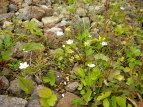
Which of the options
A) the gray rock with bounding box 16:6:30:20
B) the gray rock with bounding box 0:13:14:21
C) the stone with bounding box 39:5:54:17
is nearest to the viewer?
the gray rock with bounding box 0:13:14:21

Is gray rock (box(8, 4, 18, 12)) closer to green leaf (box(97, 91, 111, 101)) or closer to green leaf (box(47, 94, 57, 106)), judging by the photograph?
green leaf (box(47, 94, 57, 106))

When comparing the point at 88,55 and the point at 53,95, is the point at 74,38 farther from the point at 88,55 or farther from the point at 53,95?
the point at 53,95

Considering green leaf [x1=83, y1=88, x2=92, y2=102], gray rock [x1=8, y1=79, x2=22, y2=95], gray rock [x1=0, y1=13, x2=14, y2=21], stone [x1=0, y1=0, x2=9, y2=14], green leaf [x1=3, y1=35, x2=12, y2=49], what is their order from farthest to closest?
stone [x1=0, y1=0, x2=9, y2=14] < gray rock [x1=0, y1=13, x2=14, y2=21] < green leaf [x1=3, y1=35, x2=12, y2=49] < gray rock [x1=8, y1=79, x2=22, y2=95] < green leaf [x1=83, y1=88, x2=92, y2=102]

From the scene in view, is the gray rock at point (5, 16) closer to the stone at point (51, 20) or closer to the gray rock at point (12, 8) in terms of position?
the gray rock at point (12, 8)

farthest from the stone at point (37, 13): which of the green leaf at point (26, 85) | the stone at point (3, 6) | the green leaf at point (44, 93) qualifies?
the green leaf at point (44, 93)

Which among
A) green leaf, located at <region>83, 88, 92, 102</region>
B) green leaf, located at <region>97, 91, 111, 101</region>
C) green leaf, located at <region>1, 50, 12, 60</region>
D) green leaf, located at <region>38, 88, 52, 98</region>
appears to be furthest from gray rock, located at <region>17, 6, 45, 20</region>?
green leaf, located at <region>97, 91, 111, 101</region>

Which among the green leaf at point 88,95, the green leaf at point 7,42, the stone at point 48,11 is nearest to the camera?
the green leaf at point 88,95

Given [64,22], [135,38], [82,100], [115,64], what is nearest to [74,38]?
[64,22]
